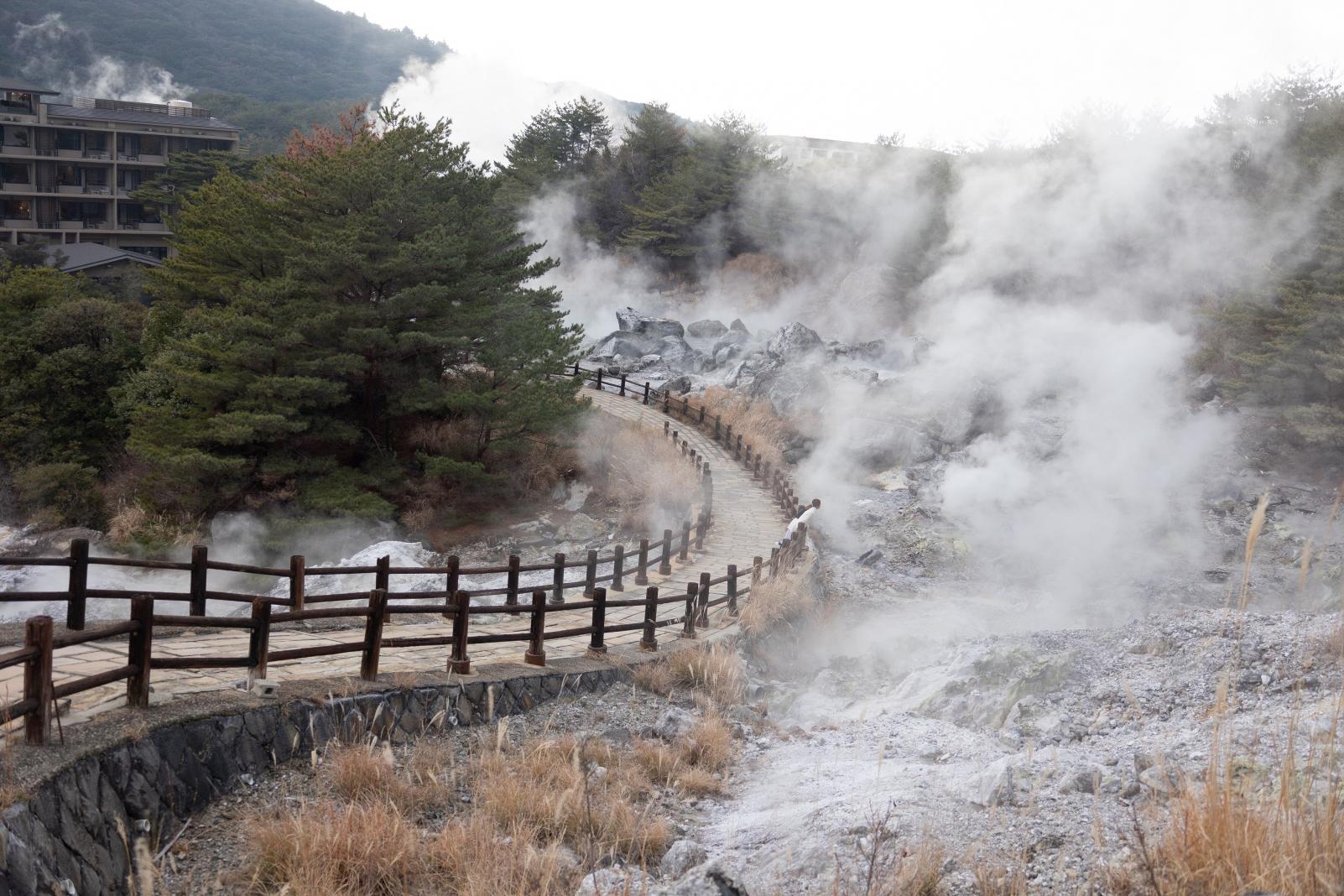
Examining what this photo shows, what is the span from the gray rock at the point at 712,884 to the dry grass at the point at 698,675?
4.33m

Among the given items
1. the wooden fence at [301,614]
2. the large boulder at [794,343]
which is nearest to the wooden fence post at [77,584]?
the wooden fence at [301,614]

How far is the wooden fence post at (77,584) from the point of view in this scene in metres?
6.55

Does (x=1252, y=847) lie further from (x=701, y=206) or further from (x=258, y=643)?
(x=701, y=206)

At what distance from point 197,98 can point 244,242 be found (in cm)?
6423

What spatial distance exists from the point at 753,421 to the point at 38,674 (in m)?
20.4

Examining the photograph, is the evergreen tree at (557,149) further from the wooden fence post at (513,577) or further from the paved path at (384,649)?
the wooden fence post at (513,577)

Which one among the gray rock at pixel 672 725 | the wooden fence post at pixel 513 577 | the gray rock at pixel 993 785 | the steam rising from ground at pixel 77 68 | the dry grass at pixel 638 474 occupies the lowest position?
the dry grass at pixel 638 474

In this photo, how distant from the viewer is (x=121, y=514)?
18641 mm

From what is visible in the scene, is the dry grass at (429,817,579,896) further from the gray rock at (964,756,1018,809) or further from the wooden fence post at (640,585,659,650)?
the wooden fence post at (640,585,659,650)

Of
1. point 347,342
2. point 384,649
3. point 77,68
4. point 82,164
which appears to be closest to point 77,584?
point 384,649

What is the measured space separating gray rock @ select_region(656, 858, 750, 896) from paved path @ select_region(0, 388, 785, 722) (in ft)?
11.2

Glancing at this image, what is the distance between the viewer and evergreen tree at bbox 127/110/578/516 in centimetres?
1761

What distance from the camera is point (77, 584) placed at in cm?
658

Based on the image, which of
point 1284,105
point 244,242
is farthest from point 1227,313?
point 244,242
